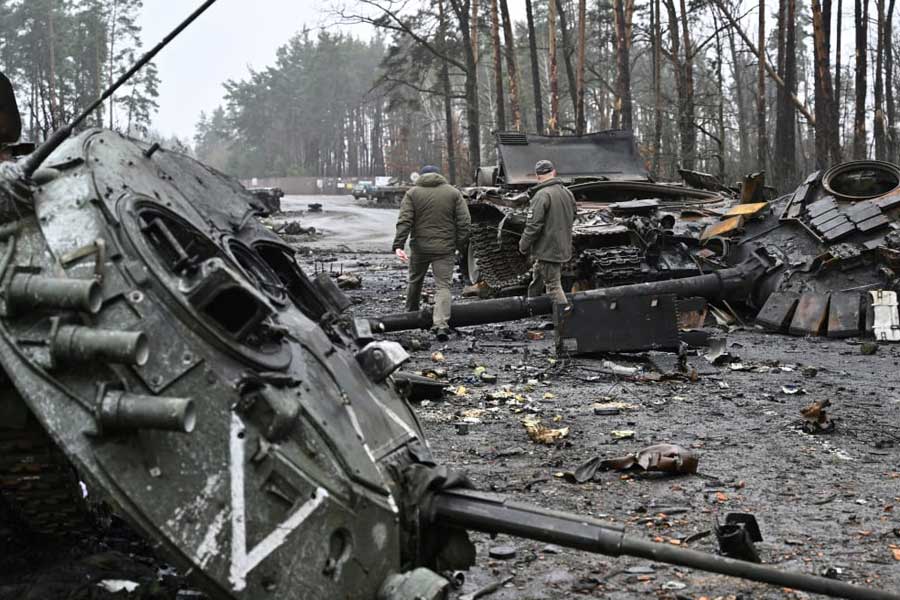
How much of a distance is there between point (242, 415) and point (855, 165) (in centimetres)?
1074

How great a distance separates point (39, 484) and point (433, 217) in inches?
293

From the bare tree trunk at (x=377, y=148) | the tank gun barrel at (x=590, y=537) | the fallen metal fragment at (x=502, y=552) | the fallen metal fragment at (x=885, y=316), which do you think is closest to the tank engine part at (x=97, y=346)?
the tank gun barrel at (x=590, y=537)

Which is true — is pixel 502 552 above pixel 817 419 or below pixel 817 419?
above

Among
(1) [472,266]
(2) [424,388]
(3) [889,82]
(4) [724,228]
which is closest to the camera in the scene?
(2) [424,388]

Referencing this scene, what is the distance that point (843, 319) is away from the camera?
10.6 meters

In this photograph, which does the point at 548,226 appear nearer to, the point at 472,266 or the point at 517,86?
the point at 472,266

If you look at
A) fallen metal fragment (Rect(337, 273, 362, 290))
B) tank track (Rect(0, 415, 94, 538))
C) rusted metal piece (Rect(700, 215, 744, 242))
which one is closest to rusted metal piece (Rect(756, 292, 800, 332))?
rusted metal piece (Rect(700, 215, 744, 242))

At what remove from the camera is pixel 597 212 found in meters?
12.5

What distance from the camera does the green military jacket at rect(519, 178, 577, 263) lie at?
423 inches

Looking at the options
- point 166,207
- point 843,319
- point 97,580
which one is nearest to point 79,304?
point 166,207

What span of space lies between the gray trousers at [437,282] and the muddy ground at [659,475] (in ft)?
0.98

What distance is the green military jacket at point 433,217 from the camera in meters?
10.8

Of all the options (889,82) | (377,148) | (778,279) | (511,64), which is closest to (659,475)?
(778,279)

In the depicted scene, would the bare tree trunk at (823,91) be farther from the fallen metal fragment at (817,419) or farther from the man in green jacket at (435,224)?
the fallen metal fragment at (817,419)
